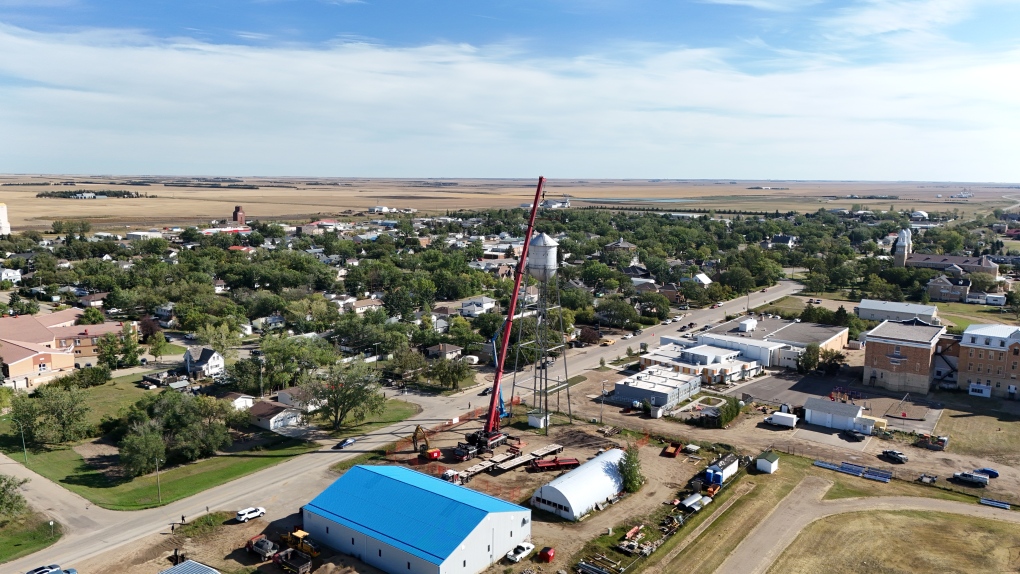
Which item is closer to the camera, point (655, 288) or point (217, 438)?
point (217, 438)

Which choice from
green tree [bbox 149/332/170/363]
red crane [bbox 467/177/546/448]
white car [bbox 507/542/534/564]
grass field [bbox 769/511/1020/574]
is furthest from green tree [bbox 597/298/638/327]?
white car [bbox 507/542/534/564]

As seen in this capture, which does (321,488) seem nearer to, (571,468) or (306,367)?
(571,468)

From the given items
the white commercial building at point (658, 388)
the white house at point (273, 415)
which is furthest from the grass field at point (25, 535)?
the white commercial building at point (658, 388)

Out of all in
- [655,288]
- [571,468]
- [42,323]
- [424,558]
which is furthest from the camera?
[655,288]

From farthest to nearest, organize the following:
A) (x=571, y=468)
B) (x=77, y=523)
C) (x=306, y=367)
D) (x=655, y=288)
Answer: (x=655, y=288) → (x=306, y=367) → (x=571, y=468) → (x=77, y=523)

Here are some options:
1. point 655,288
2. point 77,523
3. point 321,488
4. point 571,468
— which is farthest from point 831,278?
point 77,523

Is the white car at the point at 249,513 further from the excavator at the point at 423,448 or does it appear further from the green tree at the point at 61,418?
the green tree at the point at 61,418

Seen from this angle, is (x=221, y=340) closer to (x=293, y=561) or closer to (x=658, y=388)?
(x=293, y=561)
